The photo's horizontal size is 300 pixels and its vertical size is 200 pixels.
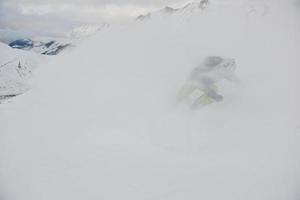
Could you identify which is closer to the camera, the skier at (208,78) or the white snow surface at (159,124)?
the white snow surface at (159,124)

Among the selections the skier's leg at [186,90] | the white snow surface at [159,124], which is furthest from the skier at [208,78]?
the white snow surface at [159,124]

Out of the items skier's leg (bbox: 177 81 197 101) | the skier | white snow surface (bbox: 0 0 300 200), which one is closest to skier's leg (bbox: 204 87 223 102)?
the skier

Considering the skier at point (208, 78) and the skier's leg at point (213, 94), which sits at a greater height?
the skier at point (208, 78)

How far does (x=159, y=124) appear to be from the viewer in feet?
53.4

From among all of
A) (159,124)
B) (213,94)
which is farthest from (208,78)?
(159,124)

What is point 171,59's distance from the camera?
2175 cm

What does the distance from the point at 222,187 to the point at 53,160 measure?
589 centimetres

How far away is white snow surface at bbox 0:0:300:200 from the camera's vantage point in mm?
11938

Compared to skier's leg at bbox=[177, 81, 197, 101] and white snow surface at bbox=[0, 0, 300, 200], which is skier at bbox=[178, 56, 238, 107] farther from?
white snow surface at bbox=[0, 0, 300, 200]

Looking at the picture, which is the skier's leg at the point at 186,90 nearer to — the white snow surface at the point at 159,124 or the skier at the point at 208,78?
the skier at the point at 208,78

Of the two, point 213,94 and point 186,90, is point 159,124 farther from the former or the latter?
point 213,94

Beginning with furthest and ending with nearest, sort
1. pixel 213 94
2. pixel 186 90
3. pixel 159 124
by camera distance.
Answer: pixel 186 90, pixel 213 94, pixel 159 124

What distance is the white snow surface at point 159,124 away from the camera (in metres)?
11.9

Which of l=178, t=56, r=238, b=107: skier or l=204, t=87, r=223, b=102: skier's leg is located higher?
l=178, t=56, r=238, b=107: skier
